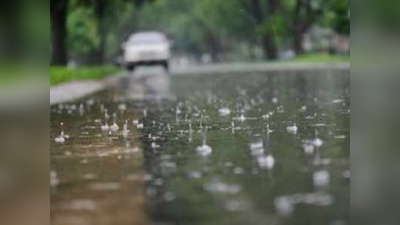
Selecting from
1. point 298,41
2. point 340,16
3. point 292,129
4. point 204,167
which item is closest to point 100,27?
point 298,41

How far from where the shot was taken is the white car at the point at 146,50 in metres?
38.3

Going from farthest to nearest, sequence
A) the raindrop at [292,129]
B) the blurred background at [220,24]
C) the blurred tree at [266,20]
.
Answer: the blurred tree at [266,20] < the blurred background at [220,24] < the raindrop at [292,129]

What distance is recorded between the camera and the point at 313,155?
7.22m

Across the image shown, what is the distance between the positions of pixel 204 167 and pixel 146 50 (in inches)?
1252

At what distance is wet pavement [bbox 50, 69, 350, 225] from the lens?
16.5 ft

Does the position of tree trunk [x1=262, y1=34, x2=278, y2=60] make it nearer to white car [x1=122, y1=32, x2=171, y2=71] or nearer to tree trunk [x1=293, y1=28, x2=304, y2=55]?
→ tree trunk [x1=293, y1=28, x2=304, y2=55]

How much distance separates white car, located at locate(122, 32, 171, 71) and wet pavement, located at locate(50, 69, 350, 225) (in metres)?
25.4

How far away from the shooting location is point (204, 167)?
675 cm

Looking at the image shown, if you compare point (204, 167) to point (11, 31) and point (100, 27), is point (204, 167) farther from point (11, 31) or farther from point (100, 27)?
point (100, 27)

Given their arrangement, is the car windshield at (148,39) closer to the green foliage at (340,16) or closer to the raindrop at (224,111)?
the green foliage at (340,16)

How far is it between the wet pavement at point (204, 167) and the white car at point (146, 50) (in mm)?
25432

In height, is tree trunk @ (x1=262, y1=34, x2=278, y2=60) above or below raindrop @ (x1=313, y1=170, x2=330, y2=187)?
above

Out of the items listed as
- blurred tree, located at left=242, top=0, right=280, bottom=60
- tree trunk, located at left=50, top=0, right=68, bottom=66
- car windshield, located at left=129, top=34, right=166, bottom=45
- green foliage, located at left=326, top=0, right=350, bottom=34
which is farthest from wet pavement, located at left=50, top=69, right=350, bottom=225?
blurred tree, located at left=242, top=0, right=280, bottom=60

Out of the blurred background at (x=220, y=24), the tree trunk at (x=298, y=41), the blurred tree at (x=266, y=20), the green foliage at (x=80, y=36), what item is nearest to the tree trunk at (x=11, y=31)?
the blurred background at (x=220, y=24)
